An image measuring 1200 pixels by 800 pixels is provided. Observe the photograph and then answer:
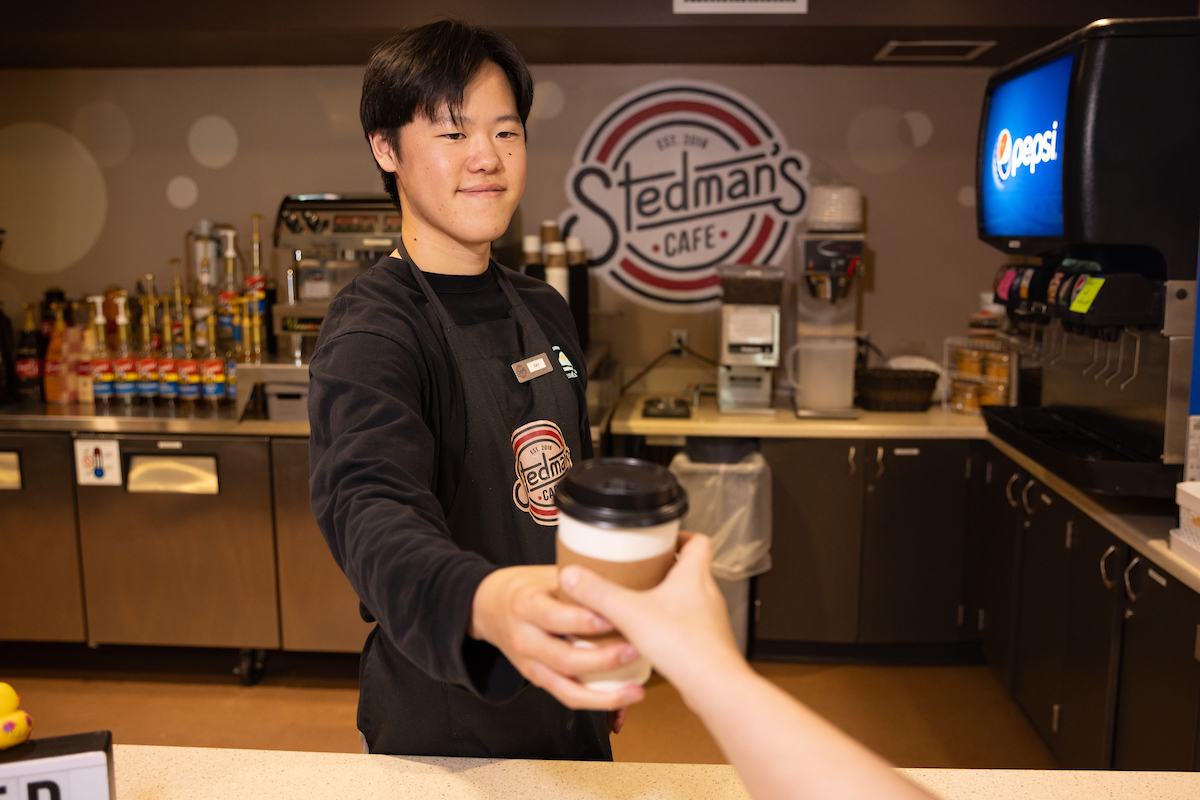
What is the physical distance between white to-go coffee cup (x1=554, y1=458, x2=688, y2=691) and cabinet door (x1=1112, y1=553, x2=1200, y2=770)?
1712mm

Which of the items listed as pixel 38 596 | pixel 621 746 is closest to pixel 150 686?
pixel 38 596

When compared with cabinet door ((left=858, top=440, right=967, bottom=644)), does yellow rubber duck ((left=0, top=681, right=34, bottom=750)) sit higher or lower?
higher

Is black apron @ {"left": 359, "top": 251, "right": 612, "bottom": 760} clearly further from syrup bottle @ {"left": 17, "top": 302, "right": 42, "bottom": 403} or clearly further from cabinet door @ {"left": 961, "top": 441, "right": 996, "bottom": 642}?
syrup bottle @ {"left": 17, "top": 302, "right": 42, "bottom": 403}

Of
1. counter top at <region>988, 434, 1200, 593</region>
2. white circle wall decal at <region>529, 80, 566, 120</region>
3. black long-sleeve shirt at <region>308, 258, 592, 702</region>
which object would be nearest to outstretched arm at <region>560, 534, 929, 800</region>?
black long-sleeve shirt at <region>308, 258, 592, 702</region>

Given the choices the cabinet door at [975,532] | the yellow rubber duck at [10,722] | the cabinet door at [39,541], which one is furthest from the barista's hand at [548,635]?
the cabinet door at [39,541]

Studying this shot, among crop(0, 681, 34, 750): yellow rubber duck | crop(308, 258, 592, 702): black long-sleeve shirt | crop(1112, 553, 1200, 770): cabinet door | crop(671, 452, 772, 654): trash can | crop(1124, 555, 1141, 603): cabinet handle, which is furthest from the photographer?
crop(671, 452, 772, 654): trash can

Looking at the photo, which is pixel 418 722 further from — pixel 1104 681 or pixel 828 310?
pixel 828 310

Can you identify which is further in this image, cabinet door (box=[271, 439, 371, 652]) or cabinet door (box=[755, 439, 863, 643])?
cabinet door (box=[755, 439, 863, 643])

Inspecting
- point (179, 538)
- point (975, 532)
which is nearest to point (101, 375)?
point (179, 538)

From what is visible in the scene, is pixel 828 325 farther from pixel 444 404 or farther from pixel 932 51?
pixel 444 404

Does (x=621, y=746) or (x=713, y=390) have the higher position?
(x=713, y=390)

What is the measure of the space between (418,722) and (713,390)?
9.24 feet

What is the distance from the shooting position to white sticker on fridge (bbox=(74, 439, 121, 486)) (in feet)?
10.6

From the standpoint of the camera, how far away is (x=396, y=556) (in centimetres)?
81
